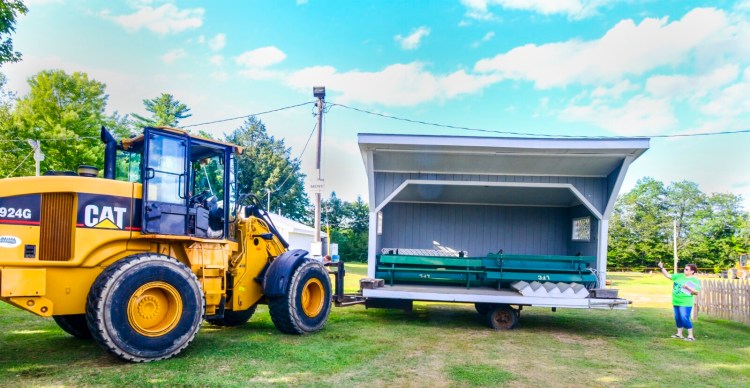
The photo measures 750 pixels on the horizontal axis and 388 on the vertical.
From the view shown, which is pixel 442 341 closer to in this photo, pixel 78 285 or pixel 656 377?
pixel 656 377

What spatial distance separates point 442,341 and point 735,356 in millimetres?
3977

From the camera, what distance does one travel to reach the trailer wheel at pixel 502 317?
8695mm

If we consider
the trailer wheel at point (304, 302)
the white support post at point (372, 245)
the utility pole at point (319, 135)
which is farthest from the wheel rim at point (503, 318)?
the utility pole at point (319, 135)

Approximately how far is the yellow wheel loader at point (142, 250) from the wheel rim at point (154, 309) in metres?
0.01

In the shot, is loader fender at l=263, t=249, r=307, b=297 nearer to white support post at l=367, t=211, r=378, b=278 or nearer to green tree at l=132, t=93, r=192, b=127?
white support post at l=367, t=211, r=378, b=278

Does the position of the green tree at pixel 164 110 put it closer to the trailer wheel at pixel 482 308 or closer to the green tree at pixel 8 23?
the green tree at pixel 8 23

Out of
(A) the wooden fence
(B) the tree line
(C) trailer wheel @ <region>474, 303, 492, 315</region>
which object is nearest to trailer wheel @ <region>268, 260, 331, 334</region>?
(C) trailer wheel @ <region>474, 303, 492, 315</region>

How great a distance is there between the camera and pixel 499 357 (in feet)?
21.1

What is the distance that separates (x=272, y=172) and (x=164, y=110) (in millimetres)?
14706

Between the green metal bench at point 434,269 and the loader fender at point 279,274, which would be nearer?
the loader fender at point 279,274

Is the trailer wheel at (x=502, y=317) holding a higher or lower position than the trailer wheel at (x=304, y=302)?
lower

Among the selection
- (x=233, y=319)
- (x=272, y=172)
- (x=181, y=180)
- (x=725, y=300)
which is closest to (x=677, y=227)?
(x=272, y=172)

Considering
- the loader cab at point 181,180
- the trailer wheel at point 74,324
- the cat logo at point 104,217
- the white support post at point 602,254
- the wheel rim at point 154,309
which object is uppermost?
the loader cab at point 181,180

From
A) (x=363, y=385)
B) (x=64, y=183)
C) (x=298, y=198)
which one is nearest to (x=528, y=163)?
(x=363, y=385)
